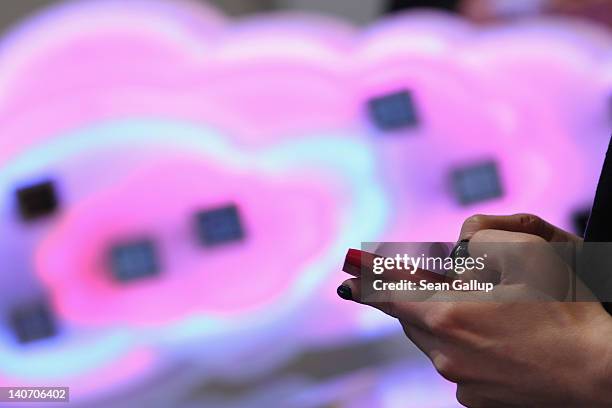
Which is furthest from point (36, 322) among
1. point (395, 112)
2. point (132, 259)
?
point (395, 112)

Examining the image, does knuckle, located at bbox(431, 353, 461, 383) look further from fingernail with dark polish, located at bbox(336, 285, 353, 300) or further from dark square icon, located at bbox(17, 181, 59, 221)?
dark square icon, located at bbox(17, 181, 59, 221)

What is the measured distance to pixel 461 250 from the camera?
0.58 metres

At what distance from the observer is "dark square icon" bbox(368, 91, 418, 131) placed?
156 centimetres

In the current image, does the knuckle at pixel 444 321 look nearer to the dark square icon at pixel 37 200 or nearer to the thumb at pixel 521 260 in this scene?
the thumb at pixel 521 260

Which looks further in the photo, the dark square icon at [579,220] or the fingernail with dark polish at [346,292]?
the dark square icon at [579,220]

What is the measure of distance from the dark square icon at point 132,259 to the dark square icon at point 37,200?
14 centimetres

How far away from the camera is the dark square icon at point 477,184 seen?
154 centimetres

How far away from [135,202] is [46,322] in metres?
0.27

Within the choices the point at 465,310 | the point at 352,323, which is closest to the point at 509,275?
the point at 465,310

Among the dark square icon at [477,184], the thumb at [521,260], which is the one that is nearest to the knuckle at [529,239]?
the thumb at [521,260]

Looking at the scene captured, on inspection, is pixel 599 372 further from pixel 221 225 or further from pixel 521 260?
pixel 221 225

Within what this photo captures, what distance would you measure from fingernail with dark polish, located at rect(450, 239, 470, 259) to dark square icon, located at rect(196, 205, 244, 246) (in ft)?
3.17

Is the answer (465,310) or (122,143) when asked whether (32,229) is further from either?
(465,310)

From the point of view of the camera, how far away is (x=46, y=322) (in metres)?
1.52
